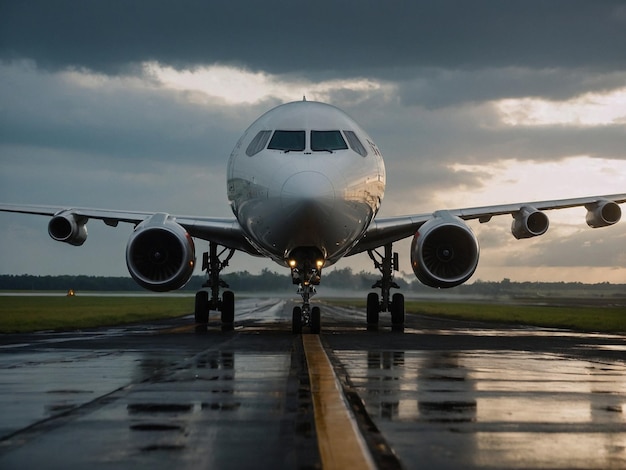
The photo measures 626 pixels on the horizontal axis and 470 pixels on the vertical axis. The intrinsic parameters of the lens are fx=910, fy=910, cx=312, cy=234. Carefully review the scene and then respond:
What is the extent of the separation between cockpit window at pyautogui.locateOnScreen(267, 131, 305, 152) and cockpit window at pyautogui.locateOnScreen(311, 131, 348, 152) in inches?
9.9

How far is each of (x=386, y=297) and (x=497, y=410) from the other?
18136 mm

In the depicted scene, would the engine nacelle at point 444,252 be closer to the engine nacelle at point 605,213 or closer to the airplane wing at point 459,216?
the airplane wing at point 459,216

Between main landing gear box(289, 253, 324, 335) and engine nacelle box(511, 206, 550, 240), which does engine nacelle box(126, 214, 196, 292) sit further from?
engine nacelle box(511, 206, 550, 240)

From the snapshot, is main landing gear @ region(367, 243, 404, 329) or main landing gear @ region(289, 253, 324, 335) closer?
main landing gear @ region(289, 253, 324, 335)

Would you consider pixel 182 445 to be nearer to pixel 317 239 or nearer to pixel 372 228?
pixel 317 239

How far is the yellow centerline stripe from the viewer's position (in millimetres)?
5250

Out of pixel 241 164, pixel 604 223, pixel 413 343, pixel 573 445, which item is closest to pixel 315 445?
pixel 573 445

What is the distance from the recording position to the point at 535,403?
7.91m

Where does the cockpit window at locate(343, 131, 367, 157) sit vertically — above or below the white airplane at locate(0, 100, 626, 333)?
above

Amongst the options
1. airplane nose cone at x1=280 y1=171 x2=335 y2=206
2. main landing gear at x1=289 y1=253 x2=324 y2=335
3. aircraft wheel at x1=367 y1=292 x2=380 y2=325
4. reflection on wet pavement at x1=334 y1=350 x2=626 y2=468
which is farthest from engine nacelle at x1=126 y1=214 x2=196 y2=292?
reflection on wet pavement at x1=334 y1=350 x2=626 y2=468

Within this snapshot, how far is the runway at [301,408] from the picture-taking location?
5461mm

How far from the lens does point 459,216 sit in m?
24.5

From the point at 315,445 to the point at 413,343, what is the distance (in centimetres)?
1081

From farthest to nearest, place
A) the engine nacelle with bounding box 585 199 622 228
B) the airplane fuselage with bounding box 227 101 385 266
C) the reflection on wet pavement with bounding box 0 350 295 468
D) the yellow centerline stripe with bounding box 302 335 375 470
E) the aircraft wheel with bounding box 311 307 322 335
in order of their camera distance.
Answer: the engine nacelle with bounding box 585 199 622 228
the aircraft wheel with bounding box 311 307 322 335
the airplane fuselage with bounding box 227 101 385 266
the reflection on wet pavement with bounding box 0 350 295 468
the yellow centerline stripe with bounding box 302 335 375 470
